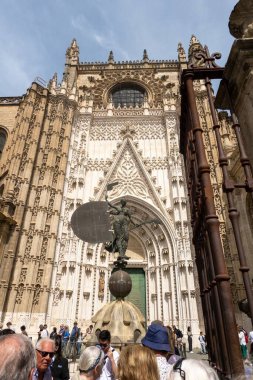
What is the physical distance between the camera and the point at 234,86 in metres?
2.83

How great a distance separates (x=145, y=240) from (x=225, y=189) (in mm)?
14996

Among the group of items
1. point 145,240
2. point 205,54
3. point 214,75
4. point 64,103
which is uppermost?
point 64,103

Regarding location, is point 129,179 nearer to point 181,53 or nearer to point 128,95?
point 128,95

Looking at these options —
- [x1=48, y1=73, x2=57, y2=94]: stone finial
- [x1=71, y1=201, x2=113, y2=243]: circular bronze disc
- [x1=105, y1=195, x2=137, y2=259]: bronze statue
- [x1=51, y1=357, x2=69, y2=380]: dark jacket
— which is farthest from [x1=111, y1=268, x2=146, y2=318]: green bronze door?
[x1=48, y1=73, x2=57, y2=94]: stone finial

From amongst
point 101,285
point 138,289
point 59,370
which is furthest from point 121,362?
point 138,289

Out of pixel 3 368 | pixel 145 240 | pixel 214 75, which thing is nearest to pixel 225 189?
pixel 214 75

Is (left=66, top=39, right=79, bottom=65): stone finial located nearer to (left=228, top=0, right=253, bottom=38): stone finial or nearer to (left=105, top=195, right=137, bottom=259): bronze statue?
(left=105, top=195, right=137, bottom=259): bronze statue

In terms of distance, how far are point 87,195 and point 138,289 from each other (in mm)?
6773

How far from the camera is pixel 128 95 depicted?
2411 cm

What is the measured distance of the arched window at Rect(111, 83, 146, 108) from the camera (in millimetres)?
23641

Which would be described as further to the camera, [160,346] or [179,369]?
[160,346]

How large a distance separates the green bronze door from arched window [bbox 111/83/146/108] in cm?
1427

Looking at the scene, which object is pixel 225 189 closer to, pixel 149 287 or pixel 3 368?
pixel 3 368

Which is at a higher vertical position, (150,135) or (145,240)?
(150,135)
